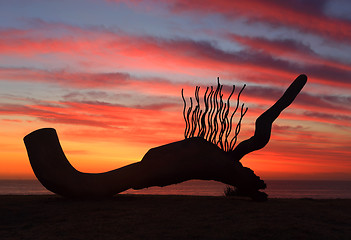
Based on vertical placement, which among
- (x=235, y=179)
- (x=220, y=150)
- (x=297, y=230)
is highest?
(x=220, y=150)

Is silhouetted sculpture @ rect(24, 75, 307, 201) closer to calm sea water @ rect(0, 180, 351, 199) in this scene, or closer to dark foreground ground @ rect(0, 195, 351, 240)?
dark foreground ground @ rect(0, 195, 351, 240)

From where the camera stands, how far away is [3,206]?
11953 mm

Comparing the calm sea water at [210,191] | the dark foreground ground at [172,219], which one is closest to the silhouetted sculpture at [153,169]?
the dark foreground ground at [172,219]

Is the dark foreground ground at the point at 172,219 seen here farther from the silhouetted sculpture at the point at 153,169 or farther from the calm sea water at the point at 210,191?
the calm sea water at the point at 210,191

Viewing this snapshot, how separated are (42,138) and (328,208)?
29.4 feet

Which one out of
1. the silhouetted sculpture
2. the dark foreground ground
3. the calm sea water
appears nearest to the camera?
the dark foreground ground

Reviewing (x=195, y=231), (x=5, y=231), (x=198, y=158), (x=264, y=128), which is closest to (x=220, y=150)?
(x=198, y=158)

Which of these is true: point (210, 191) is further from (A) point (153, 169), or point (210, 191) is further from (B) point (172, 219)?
(B) point (172, 219)

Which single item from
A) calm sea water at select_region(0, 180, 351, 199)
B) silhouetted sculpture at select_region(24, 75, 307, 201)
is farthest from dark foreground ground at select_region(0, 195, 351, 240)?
calm sea water at select_region(0, 180, 351, 199)

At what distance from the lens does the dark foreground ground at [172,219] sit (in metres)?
8.73

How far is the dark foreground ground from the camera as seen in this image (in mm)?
8734

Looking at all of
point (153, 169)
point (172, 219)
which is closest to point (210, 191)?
point (153, 169)

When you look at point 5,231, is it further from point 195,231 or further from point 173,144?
point 173,144

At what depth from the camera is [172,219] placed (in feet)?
32.6
